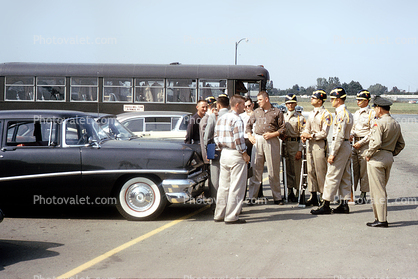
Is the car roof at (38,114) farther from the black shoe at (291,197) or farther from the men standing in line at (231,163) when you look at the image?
the black shoe at (291,197)

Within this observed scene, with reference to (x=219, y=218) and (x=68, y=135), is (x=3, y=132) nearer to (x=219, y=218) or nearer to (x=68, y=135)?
(x=68, y=135)

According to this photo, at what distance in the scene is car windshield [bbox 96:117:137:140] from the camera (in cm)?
759

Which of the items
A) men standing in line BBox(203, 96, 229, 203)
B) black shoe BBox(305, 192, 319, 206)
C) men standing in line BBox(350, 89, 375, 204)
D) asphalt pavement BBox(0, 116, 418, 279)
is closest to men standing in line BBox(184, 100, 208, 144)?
men standing in line BBox(203, 96, 229, 203)

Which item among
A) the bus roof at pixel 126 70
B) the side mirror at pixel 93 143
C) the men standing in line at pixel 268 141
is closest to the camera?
the side mirror at pixel 93 143

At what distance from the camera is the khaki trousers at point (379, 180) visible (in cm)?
636

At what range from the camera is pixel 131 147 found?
22.6 ft

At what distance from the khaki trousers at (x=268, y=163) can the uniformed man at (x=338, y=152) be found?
3.14 ft

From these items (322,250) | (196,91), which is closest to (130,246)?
(322,250)

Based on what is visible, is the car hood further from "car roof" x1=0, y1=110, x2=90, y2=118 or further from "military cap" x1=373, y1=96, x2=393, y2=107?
"military cap" x1=373, y1=96, x2=393, y2=107

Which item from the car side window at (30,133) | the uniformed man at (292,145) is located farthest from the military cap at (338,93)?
the car side window at (30,133)

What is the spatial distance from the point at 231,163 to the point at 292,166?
2.13m

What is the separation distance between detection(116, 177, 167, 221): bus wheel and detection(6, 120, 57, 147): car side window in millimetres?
1404

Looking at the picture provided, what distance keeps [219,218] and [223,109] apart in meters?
1.79

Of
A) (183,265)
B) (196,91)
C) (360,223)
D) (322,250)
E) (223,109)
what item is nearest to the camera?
(183,265)
